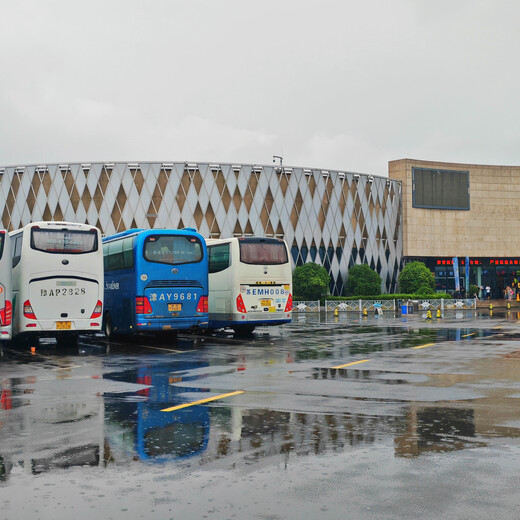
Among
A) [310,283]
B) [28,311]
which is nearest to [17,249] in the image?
[28,311]

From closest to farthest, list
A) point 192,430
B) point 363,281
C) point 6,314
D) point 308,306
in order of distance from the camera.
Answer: point 192,430 < point 6,314 < point 308,306 < point 363,281

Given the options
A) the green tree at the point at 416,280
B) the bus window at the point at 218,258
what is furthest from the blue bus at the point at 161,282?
the green tree at the point at 416,280

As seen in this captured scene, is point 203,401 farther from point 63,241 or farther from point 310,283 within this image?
point 310,283

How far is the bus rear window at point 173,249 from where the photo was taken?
2456 cm

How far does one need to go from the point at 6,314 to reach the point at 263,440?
1512cm

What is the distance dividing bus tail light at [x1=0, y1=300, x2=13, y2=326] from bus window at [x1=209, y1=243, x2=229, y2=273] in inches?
369

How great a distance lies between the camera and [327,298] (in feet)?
209

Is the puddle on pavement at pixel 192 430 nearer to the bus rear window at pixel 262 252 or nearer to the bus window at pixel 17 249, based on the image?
the bus window at pixel 17 249

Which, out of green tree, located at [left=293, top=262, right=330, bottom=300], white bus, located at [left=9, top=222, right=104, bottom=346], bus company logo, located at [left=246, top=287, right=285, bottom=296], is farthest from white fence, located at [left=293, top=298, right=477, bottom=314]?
white bus, located at [left=9, top=222, right=104, bottom=346]

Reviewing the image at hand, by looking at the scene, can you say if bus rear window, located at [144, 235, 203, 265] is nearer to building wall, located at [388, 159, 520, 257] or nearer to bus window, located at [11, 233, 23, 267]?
bus window, located at [11, 233, 23, 267]

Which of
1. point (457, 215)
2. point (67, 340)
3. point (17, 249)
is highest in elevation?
point (457, 215)

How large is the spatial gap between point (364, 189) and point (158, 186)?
22505 millimetres

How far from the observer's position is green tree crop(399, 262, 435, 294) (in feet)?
224

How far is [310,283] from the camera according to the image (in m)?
62.2
